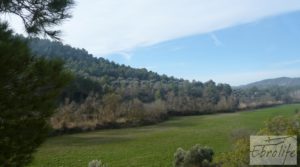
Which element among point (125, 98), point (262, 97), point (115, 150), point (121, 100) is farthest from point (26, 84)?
point (262, 97)

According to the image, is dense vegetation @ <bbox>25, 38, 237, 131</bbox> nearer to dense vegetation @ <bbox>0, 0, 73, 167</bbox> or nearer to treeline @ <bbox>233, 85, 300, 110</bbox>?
treeline @ <bbox>233, 85, 300, 110</bbox>

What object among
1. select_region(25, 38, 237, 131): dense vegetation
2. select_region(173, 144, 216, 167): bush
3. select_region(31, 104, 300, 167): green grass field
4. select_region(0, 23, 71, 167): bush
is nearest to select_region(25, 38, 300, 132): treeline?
select_region(25, 38, 237, 131): dense vegetation

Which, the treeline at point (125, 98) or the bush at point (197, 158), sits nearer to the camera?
the bush at point (197, 158)

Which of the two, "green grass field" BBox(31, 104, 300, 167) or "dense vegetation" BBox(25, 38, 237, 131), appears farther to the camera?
"dense vegetation" BBox(25, 38, 237, 131)

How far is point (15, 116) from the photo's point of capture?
4062 mm

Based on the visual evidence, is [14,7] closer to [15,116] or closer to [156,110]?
[15,116]

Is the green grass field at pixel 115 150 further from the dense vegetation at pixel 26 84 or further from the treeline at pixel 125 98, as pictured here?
the dense vegetation at pixel 26 84

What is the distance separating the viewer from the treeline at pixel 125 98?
50.3 metres

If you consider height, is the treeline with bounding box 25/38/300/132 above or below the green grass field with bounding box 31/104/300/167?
above

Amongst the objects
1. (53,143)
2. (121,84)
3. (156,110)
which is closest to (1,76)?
(53,143)

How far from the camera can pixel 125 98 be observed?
231 feet

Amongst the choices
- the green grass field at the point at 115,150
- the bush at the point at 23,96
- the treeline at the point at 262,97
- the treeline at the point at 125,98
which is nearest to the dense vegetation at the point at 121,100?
the treeline at the point at 125,98

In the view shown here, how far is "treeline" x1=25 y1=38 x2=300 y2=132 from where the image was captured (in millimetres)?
50266

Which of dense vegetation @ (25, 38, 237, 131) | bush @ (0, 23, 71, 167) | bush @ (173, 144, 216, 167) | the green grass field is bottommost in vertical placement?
the green grass field
